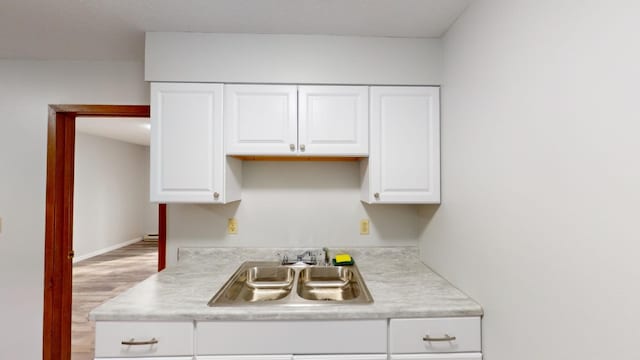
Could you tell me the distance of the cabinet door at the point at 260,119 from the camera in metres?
1.85

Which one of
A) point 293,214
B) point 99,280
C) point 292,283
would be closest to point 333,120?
point 293,214

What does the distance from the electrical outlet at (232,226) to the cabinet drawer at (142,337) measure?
0.91 meters

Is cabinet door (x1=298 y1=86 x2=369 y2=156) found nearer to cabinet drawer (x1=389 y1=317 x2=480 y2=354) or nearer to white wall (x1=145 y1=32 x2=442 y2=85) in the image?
white wall (x1=145 y1=32 x2=442 y2=85)

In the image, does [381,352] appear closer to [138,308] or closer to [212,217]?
[138,308]

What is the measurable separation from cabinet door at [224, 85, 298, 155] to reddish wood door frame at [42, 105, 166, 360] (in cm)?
83

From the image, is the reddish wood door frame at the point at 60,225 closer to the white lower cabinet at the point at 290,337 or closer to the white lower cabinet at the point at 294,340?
the white lower cabinet at the point at 294,340

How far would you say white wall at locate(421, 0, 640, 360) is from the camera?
0.76 metres

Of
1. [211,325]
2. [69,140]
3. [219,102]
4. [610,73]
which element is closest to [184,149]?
[219,102]

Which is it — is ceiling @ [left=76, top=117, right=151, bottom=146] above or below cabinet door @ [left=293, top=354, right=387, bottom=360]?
above

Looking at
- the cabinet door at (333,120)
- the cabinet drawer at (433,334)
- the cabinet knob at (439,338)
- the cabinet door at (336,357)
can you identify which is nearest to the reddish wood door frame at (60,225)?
the cabinet door at (333,120)

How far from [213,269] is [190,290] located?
416mm

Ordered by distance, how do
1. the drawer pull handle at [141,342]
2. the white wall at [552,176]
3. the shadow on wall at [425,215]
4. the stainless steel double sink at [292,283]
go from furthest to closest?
1. the shadow on wall at [425,215]
2. the stainless steel double sink at [292,283]
3. the drawer pull handle at [141,342]
4. the white wall at [552,176]

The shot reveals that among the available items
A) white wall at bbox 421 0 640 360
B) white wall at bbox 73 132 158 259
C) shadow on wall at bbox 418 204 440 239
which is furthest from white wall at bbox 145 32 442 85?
white wall at bbox 73 132 158 259

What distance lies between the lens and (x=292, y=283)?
6.21 feet
